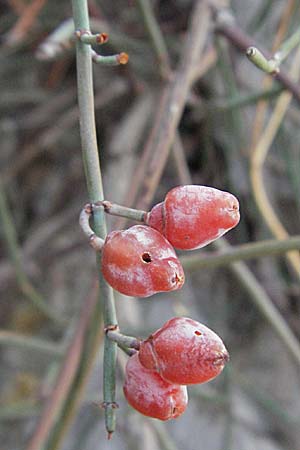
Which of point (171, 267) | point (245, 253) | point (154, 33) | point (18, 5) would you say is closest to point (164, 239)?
point (171, 267)

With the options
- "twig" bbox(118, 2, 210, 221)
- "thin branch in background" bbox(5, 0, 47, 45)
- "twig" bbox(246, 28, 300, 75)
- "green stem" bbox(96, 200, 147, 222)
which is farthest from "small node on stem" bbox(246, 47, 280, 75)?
"thin branch in background" bbox(5, 0, 47, 45)

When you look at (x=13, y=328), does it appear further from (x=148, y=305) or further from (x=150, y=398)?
(x=150, y=398)

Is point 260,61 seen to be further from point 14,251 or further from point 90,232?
point 14,251

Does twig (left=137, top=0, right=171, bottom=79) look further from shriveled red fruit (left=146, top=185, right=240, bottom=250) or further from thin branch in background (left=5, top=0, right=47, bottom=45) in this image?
shriveled red fruit (left=146, top=185, right=240, bottom=250)

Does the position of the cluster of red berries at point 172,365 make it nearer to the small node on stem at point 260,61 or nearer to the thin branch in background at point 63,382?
the small node on stem at point 260,61

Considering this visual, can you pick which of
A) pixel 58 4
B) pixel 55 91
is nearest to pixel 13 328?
pixel 55 91

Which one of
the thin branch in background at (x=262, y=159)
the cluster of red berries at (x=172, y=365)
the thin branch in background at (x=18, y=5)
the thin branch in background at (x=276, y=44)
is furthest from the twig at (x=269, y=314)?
the thin branch in background at (x=18, y=5)
